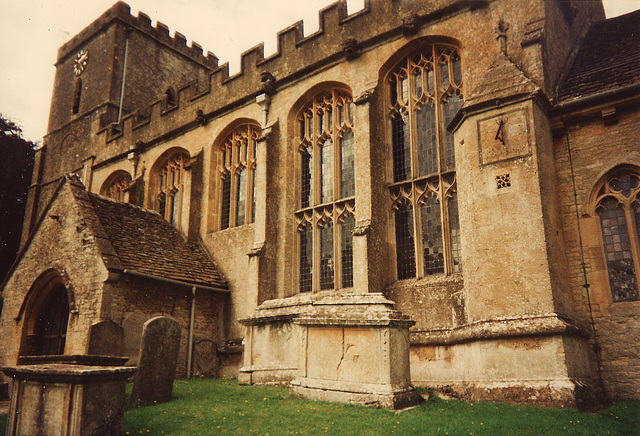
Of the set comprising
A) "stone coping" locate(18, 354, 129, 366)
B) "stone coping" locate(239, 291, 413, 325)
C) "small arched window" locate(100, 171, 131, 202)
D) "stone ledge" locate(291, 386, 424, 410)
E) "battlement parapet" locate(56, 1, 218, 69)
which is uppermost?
"battlement parapet" locate(56, 1, 218, 69)

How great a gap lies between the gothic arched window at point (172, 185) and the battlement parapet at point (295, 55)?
1.00m

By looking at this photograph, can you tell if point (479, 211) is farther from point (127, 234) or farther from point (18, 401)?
point (127, 234)

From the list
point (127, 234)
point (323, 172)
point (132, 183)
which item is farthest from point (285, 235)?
point (132, 183)

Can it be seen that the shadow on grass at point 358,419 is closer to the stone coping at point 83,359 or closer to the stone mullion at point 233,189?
the stone coping at point 83,359

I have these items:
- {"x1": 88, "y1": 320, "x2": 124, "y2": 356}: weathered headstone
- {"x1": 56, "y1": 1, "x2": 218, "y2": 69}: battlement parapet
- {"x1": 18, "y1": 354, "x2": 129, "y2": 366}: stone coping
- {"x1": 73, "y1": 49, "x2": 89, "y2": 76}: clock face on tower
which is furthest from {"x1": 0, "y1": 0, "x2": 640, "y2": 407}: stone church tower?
{"x1": 73, "y1": 49, "x2": 89, "y2": 76}: clock face on tower

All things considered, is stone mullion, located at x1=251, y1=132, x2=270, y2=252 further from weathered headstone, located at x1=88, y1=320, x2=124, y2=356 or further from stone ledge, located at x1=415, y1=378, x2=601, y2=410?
stone ledge, located at x1=415, y1=378, x2=601, y2=410

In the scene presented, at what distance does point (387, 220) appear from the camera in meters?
12.4

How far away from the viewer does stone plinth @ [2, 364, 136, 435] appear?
5.53m

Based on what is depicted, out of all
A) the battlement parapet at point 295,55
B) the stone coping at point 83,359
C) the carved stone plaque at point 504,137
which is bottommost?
the stone coping at point 83,359

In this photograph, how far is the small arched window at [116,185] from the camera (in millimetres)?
21016

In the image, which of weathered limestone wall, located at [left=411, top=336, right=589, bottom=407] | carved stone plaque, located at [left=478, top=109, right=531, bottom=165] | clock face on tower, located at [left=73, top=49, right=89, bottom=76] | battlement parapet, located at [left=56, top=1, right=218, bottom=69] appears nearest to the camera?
weathered limestone wall, located at [left=411, top=336, right=589, bottom=407]

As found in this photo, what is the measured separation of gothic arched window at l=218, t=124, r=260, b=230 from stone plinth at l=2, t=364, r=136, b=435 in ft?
34.0

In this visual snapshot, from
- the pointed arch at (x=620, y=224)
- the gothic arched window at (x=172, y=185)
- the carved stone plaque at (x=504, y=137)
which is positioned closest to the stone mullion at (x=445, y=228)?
the carved stone plaque at (x=504, y=137)

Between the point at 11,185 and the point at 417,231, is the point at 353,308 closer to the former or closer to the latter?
the point at 417,231
